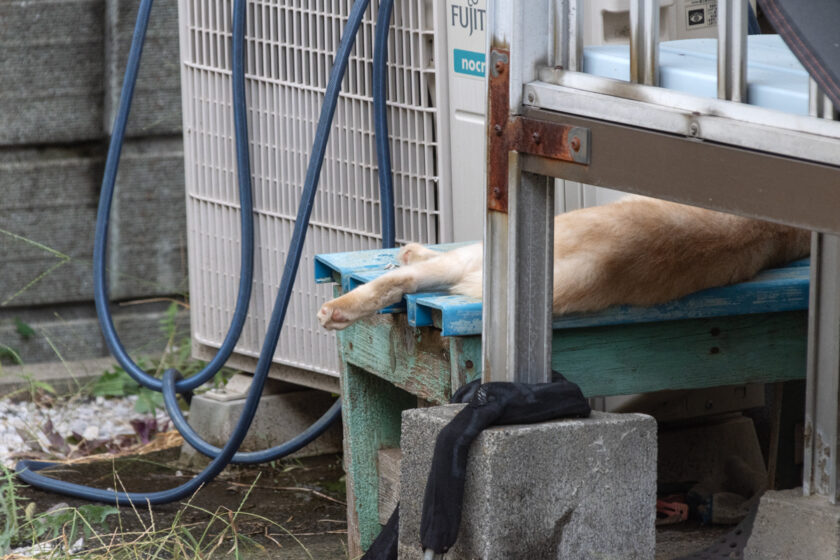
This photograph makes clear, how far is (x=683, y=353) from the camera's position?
2.38 metres

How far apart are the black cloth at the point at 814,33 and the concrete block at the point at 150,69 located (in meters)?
3.48

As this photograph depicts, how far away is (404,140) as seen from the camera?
3.09m

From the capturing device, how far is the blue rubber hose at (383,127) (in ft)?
9.72

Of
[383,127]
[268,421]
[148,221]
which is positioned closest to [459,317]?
[383,127]

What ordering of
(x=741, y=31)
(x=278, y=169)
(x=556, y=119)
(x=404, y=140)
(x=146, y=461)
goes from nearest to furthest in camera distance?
1. (x=741, y=31)
2. (x=556, y=119)
3. (x=404, y=140)
4. (x=278, y=169)
5. (x=146, y=461)

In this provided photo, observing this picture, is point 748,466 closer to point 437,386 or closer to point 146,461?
point 437,386

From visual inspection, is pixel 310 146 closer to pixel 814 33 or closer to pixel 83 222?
pixel 83 222

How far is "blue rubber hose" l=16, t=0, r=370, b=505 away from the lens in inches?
118

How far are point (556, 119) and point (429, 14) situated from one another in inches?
46.1

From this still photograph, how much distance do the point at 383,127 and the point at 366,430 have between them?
0.75 metres

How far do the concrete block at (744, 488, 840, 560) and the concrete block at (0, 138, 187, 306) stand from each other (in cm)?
308

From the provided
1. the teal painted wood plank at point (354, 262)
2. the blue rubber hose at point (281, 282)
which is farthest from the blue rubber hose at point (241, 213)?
the teal painted wood plank at point (354, 262)

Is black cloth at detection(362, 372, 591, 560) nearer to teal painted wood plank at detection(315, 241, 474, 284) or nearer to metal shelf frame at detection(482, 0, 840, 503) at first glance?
metal shelf frame at detection(482, 0, 840, 503)

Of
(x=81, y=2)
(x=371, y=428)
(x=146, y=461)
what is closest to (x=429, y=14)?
(x=371, y=428)
